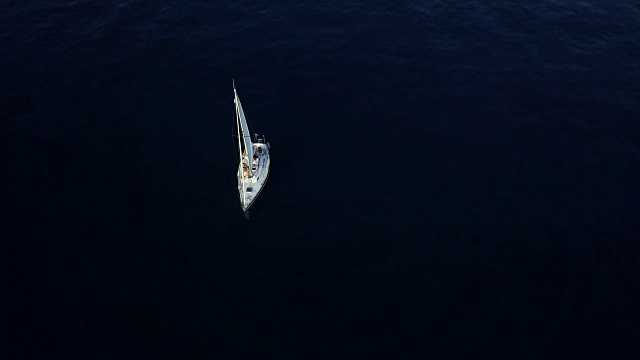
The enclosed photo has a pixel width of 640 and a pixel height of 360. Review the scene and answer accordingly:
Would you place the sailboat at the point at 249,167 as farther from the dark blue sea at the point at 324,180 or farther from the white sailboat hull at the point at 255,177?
the dark blue sea at the point at 324,180

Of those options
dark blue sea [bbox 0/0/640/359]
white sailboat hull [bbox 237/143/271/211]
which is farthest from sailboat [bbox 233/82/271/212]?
dark blue sea [bbox 0/0/640/359]

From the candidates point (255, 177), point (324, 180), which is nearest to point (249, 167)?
Answer: point (255, 177)

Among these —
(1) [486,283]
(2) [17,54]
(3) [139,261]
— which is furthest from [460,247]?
(2) [17,54]

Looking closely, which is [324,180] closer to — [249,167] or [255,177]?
[255,177]

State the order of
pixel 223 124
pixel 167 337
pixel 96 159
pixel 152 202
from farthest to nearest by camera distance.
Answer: pixel 223 124, pixel 96 159, pixel 152 202, pixel 167 337

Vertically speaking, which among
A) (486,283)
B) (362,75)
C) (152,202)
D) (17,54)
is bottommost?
(486,283)

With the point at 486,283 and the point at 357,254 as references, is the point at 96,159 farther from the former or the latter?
the point at 486,283

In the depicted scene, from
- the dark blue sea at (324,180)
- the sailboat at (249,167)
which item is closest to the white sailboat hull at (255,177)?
the sailboat at (249,167)
